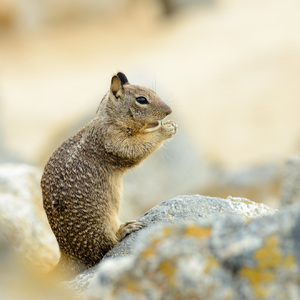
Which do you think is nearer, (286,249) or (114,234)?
(286,249)

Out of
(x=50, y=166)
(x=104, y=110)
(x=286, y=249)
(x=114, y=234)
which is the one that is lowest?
(x=286, y=249)

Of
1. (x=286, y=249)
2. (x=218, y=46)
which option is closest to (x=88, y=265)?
(x=286, y=249)

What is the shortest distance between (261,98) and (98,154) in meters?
18.4

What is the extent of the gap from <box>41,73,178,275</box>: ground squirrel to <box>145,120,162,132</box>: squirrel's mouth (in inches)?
8.2

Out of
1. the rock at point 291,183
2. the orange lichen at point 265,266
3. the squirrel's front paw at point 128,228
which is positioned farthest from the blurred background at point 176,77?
the orange lichen at point 265,266

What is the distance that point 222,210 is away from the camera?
6.29 meters

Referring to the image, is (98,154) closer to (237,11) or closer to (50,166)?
(50,166)

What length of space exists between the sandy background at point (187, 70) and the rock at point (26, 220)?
8279mm

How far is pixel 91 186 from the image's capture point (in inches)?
A: 253

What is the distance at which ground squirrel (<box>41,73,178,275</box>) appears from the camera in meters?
6.35

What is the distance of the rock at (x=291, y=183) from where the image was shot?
26.8ft

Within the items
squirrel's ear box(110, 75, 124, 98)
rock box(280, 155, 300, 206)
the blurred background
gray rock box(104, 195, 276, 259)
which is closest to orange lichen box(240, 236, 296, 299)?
gray rock box(104, 195, 276, 259)

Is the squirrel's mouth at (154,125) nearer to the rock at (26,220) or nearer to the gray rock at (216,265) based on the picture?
the rock at (26,220)

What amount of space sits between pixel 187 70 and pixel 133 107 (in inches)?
851
